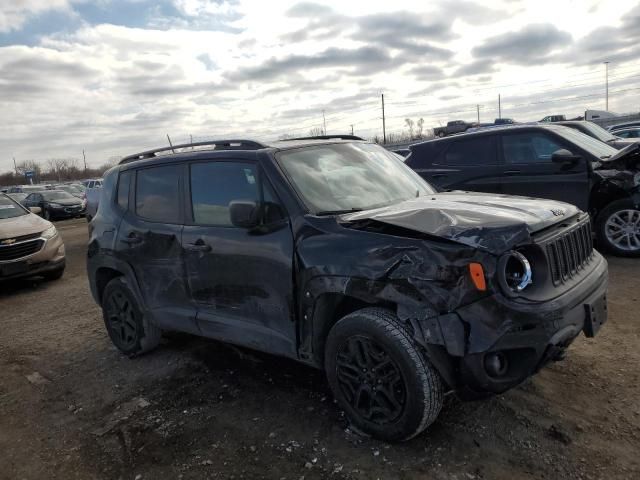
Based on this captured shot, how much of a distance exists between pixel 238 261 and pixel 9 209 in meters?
7.79

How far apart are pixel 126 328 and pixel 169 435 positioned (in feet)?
5.87

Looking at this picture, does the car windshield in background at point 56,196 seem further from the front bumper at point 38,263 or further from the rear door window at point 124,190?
the rear door window at point 124,190

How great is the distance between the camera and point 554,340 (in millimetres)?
2762

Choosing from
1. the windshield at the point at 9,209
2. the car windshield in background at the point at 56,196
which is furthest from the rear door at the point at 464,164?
the car windshield in background at the point at 56,196

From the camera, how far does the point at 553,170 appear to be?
7113 millimetres

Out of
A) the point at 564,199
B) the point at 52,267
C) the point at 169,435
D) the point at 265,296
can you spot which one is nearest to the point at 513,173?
the point at 564,199

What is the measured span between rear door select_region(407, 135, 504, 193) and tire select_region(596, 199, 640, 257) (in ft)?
4.69

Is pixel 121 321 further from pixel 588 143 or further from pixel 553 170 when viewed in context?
pixel 588 143

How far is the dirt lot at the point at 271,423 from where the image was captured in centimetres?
289

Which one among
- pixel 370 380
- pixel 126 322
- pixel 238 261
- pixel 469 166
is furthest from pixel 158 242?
pixel 469 166

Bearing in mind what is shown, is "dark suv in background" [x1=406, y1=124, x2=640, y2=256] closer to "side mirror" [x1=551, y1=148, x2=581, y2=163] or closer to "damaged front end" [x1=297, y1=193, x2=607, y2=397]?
"side mirror" [x1=551, y1=148, x2=581, y2=163]

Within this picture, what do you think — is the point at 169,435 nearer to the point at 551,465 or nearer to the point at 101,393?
the point at 101,393

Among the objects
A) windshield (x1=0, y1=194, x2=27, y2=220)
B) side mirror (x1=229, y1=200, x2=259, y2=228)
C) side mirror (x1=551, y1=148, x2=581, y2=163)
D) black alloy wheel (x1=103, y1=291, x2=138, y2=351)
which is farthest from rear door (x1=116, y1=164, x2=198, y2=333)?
windshield (x1=0, y1=194, x2=27, y2=220)

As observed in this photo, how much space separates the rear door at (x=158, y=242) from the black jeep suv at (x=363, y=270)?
2 cm
